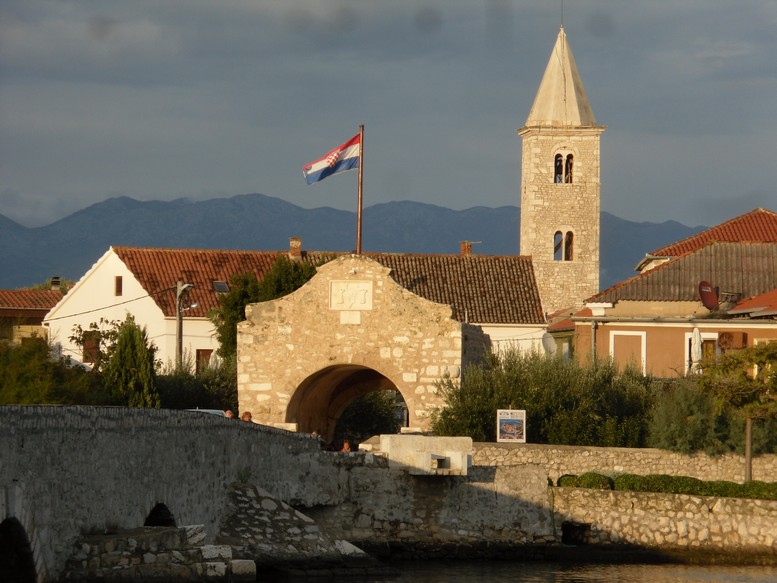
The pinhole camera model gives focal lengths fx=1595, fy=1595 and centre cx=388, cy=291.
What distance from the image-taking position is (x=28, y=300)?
3029 inches

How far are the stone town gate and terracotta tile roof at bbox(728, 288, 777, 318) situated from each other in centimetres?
1095

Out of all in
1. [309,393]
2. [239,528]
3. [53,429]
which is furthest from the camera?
[309,393]

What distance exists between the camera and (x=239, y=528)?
93.6 feet

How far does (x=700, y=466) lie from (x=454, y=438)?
6.50 metres

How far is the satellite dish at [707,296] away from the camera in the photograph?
47.2m

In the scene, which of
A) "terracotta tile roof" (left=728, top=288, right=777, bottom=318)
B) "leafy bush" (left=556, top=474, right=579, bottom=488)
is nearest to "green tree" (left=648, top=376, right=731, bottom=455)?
"leafy bush" (left=556, top=474, right=579, bottom=488)

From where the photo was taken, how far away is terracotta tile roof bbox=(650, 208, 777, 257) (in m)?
60.8

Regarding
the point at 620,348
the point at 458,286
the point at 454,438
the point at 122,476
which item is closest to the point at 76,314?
the point at 458,286

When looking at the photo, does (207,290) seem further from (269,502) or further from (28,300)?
(269,502)

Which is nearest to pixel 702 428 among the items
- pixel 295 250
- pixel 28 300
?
pixel 295 250

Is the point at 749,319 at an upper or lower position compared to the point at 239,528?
upper

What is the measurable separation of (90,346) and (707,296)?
82.5ft

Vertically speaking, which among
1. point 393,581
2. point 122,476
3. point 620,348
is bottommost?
point 393,581

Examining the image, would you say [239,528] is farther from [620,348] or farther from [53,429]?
[620,348]
